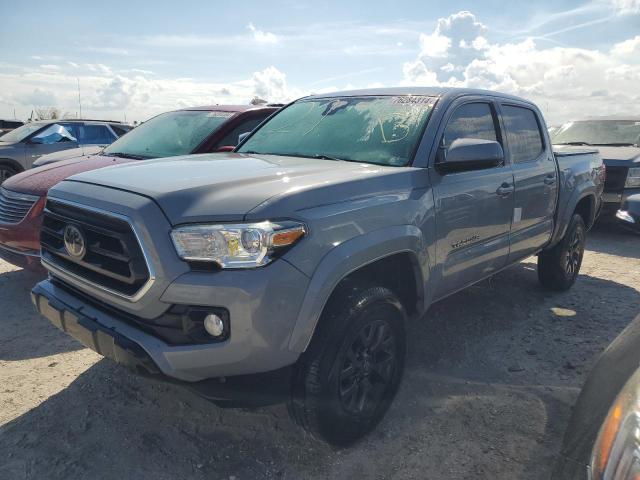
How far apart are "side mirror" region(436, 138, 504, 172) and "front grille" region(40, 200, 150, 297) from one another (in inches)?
71.3

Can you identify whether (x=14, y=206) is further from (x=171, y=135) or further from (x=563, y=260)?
(x=563, y=260)

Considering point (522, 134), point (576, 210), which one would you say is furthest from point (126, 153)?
point (576, 210)

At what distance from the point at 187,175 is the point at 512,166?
2497 millimetres

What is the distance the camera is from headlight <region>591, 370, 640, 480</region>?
46.8 inches

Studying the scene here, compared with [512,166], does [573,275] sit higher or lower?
lower

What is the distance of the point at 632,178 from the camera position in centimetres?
790

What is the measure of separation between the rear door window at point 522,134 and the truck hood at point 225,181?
1.61 meters

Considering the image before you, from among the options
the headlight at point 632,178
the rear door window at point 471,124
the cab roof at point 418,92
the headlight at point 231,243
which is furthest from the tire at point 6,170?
the headlight at point 632,178

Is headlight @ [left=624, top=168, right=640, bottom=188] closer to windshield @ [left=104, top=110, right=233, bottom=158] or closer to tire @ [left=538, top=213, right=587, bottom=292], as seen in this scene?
tire @ [left=538, top=213, right=587, bottom=292]

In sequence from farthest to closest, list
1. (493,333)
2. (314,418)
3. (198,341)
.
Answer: (493,333)
(314,418)
(198,341)

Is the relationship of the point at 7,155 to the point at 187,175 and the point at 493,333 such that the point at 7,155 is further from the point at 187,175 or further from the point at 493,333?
the point at 493,333

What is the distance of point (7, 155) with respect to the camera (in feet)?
30.9

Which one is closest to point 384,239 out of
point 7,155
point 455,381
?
point 455,381

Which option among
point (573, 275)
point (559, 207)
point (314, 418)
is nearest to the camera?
point (314, 418)
